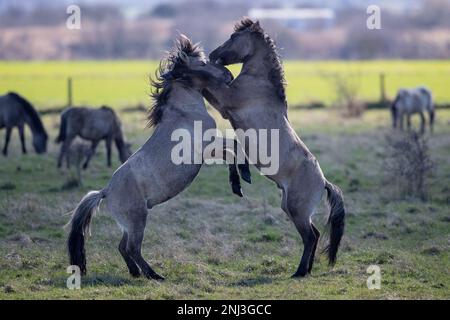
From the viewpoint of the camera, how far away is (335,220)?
1044cm

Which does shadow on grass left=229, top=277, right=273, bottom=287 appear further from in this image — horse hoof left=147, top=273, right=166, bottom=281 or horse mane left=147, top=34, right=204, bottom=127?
horse mane left=147, top=34, right=204, bottom=127

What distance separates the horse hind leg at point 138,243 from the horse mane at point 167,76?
4.08 ft

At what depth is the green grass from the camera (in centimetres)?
947

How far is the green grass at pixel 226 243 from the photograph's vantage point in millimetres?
9469

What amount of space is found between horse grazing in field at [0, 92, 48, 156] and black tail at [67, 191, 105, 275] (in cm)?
1103

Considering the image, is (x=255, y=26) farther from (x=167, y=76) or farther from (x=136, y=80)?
(x=136, y=80)

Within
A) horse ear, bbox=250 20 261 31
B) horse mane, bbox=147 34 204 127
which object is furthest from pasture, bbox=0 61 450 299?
horse ear, bbox=250 20 261 31

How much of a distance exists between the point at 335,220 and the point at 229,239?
2153 millimetres

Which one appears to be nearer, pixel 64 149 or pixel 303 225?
pixel 303 225

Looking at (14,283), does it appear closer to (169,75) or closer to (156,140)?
(156,140)

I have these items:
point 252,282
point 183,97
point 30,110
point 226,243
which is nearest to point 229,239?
point 226,243

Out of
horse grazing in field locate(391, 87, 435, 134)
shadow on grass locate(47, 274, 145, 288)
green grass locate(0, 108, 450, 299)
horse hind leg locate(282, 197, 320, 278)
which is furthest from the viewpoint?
horse grazing in field locate(391, 87, 435, 134)

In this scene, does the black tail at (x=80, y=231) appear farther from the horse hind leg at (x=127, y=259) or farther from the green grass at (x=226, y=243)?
the horse hind leg at (x=127, y=259)

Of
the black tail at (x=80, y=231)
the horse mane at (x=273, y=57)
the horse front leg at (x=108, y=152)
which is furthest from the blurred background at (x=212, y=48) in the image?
the black tail at (x=80, y=231)
